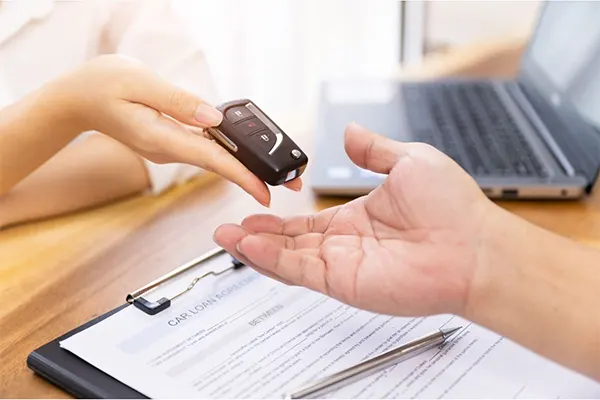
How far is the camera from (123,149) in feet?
2.74

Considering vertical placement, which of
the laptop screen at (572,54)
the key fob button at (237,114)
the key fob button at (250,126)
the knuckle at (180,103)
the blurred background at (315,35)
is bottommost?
the blurred background at (315,35)

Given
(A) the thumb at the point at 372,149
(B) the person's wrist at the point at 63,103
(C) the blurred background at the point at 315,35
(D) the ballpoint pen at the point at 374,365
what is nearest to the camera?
(D) the ballpoint pen at the point at 374,365

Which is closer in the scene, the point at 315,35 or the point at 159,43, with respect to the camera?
the point at 159,43

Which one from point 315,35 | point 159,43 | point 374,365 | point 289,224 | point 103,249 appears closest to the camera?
point 374,365

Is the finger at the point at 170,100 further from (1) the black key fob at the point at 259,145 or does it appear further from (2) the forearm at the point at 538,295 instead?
(2) the forearm at the point at 538,295

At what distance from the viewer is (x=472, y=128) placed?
943 mm

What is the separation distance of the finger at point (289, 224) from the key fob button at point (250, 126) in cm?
7

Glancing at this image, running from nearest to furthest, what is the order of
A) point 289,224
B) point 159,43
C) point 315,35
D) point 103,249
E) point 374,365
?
point 374,365 → point 289,224 → point 103,249 → point 159,43 → point 315,35

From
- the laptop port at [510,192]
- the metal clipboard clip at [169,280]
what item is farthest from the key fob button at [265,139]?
the laptop port at [510,192]

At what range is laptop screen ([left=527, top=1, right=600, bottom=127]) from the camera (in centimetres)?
85

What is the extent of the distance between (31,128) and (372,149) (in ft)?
1.20

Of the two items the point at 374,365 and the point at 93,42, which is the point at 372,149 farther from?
the point at 93,42

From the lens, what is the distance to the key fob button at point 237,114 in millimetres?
597

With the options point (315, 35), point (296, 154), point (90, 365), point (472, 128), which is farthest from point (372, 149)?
point (315, 35)
